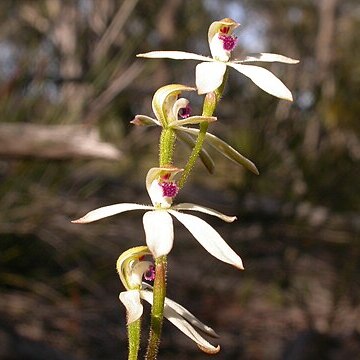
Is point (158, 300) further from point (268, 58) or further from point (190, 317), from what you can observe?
point (268, 58)

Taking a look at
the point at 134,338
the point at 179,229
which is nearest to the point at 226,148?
the point at 134,338

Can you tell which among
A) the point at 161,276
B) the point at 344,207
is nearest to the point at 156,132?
the point at 344,207

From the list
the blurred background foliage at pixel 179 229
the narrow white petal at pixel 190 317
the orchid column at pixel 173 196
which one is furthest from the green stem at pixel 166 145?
the blurred background foliage at pixel 179 229

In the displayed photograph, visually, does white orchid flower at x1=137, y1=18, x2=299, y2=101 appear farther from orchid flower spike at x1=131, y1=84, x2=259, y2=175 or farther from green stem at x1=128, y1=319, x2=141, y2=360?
green stem at x1=128, y1=319, x2=141, y2=360

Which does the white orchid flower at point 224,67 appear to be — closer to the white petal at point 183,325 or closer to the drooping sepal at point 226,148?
the drooping sepal at point 226,148

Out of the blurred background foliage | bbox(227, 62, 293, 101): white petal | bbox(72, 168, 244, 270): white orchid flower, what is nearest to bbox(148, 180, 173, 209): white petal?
bbox(72, 168, 244, 270): white orchid flower

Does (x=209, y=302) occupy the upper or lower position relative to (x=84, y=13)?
lower

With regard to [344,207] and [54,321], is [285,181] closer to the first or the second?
[344,207]
